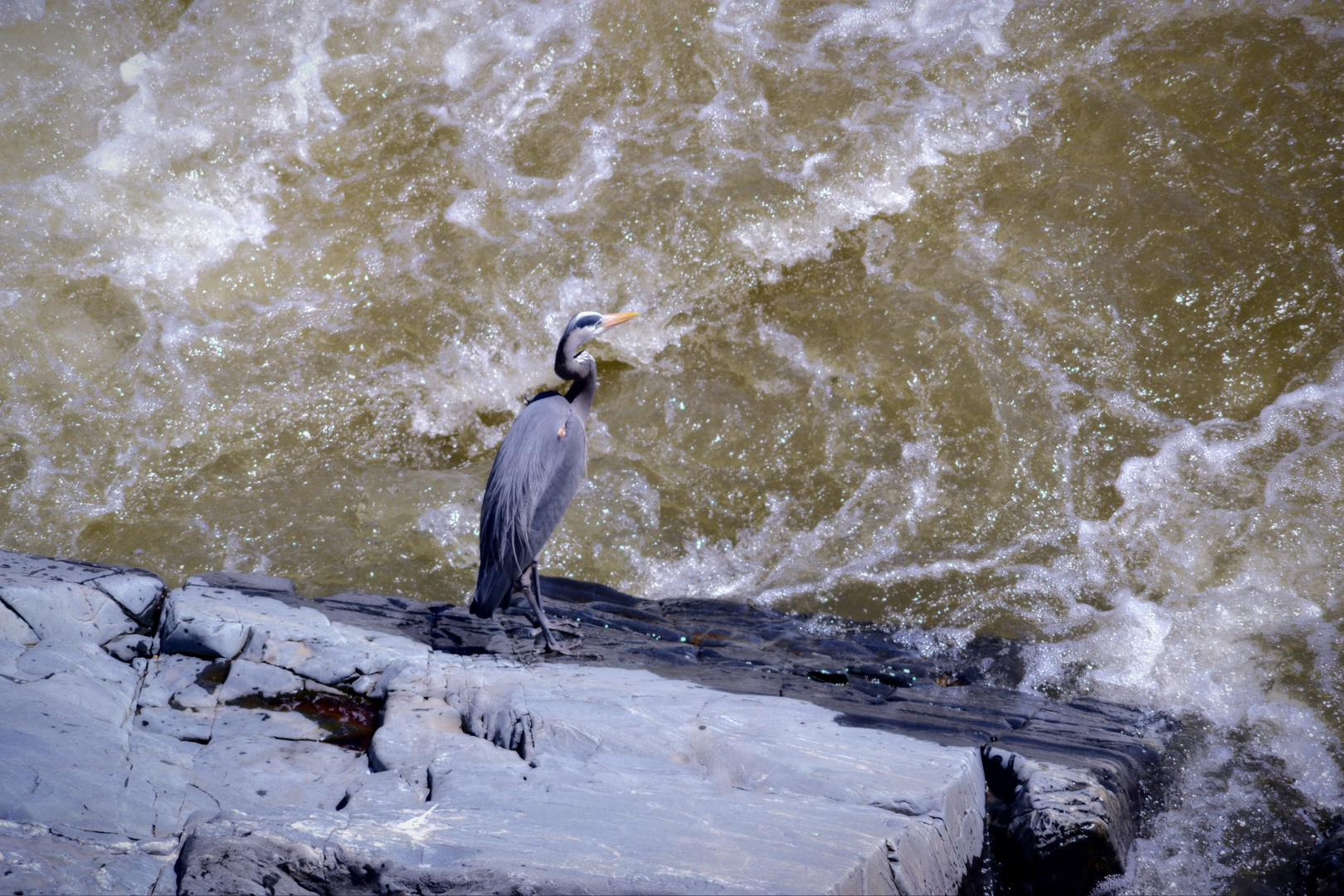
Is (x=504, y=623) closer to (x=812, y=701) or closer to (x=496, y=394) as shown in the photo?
Answer: (x=812, y=701)

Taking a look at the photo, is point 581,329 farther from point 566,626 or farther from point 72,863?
point 72,863

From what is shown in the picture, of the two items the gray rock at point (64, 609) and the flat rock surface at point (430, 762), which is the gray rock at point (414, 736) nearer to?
the flat rock surface at point (430, 762)

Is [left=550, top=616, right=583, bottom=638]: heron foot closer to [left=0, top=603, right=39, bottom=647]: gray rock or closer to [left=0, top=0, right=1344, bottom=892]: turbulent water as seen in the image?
[left=0, top=0, right=1344, bottom=892]: turbulent water

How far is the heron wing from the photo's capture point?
3330 millimetres

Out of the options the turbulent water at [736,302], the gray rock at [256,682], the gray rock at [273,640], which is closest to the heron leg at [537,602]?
the gray rock at [273,640]

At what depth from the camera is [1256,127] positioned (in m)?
5.93

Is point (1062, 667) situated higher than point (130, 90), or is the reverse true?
point (130, 90)

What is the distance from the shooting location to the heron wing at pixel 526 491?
333 centimetres

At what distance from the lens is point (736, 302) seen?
5.86m

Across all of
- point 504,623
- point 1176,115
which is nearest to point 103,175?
point 504,623

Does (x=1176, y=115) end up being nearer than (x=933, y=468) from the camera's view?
No

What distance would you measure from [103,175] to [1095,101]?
6235mm

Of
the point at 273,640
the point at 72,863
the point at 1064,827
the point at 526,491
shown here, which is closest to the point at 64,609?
the point at 273,640

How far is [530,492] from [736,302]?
280 centimetres
